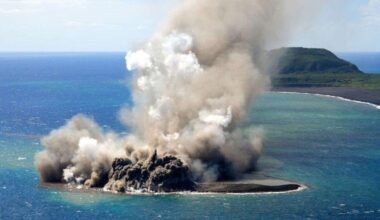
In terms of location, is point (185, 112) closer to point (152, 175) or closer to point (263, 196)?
point (152, 175)

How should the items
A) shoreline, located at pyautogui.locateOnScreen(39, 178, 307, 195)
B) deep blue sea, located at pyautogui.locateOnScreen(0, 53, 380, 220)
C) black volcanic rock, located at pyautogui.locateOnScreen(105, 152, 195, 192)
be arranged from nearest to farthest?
deep blue sea, located at pyautogui.locateOnScreen(0, 53, 380, 220), shoreline, located at pyautogui.locateOnScreen(39, 178, 307, 195), black volcanic rock, located at pyautogui.locateOnScreen(105, 152, 195, 192)

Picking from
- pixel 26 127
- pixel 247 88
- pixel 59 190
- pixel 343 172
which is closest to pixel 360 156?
pixel 343 172

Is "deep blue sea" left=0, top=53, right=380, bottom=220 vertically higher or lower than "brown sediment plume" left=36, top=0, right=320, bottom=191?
lower

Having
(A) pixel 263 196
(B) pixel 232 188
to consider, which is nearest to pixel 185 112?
(B) pixel 232 188

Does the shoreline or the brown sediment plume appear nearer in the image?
the shoreline

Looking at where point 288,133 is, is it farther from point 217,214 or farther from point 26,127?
point 217,214

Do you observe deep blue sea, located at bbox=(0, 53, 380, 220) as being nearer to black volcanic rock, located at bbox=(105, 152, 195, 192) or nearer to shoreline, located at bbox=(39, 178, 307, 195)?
shoreline, located at bbox=(39, 178, 307, 195)

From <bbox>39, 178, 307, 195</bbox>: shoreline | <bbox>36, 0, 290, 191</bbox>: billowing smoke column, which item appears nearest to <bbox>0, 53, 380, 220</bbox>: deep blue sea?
<bbox>39, 178, 307, 195</bbox>: shoreline
